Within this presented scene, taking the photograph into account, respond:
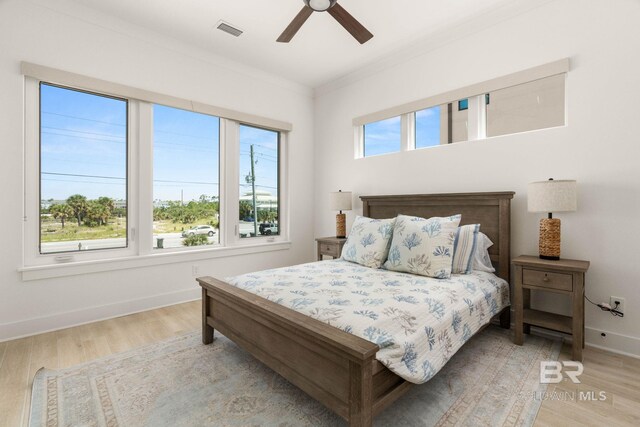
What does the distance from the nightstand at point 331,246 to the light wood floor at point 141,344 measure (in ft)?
5.20

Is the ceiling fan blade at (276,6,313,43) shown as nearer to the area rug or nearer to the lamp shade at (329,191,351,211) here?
the lamp shade at (329,191,351,211)

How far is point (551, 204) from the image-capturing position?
2.24 m

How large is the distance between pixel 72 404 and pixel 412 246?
92.1 inches

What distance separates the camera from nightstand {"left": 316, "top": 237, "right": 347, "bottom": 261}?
3658mm

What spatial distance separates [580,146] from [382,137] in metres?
1.97

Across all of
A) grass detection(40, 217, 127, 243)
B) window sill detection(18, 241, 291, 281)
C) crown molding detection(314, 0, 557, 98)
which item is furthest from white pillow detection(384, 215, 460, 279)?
grass detection(40, 217, 127, 243)

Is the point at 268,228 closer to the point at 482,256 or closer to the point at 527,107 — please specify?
the point at 482,256

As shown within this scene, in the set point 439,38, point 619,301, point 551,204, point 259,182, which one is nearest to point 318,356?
point 551,204

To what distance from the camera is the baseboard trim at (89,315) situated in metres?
2.48

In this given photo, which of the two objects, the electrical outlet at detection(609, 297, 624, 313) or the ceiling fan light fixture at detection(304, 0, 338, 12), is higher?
the ceiling fan light fixture at detection(304, 0, 338, 12)

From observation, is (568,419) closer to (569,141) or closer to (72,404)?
(569,141)

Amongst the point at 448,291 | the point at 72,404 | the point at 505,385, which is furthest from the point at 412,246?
the point at 72,404

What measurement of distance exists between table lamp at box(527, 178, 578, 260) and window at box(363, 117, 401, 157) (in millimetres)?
1647

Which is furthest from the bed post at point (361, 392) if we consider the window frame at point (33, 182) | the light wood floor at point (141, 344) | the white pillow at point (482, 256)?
the window frame at point (33, 182)
